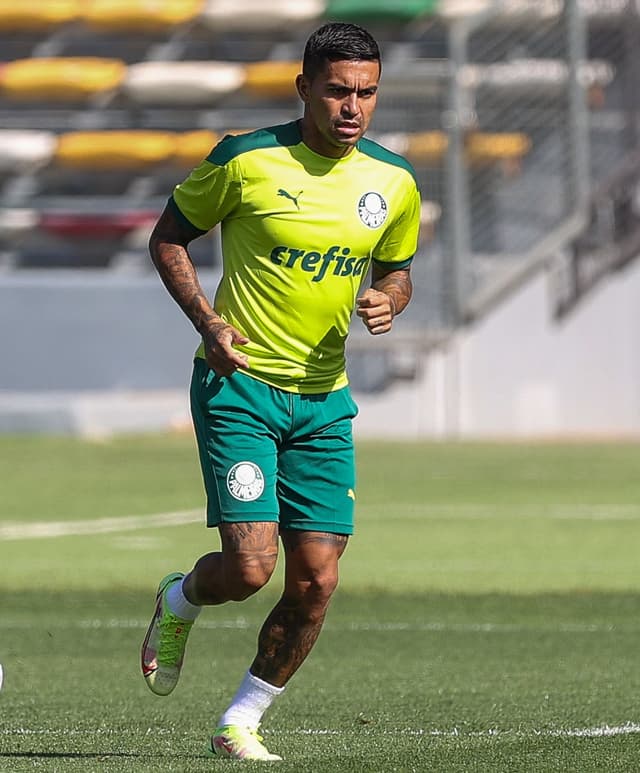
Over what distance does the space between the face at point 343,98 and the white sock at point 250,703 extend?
1631 millimetres

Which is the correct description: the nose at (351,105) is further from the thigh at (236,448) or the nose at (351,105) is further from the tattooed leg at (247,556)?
the tattooed leg at (247,556)

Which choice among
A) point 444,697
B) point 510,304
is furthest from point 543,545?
point 510,304

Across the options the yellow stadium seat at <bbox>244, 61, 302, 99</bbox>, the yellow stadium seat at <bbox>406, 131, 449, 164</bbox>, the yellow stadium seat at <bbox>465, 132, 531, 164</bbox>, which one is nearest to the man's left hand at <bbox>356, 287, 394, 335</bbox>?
the yellow stadium seat at <bbox>406, 131, 449, 164</bbox>

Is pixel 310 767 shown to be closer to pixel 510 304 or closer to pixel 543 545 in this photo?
pixel 543 545

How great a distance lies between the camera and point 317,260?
227 inches

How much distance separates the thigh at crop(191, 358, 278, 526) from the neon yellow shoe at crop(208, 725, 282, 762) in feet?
2.00

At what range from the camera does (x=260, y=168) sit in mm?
5762

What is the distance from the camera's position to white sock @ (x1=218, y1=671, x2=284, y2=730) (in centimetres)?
569

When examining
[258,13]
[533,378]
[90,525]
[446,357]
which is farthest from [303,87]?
[258,13]

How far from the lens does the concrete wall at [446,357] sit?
26.5 metres

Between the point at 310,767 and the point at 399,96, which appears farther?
the point at 399,96

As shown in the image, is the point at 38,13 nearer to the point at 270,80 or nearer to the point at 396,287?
the point at 270,80

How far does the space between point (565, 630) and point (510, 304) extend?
58.9 ft

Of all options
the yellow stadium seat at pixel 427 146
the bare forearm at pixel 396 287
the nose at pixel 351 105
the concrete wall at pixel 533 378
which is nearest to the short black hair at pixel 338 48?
the nose at pixel 351 105
